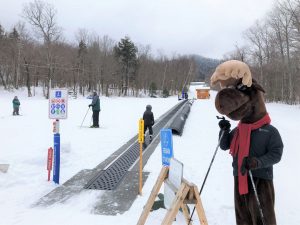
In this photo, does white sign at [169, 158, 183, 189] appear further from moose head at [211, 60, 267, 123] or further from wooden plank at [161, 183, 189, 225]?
moose head at [211, 60, 267, 123]

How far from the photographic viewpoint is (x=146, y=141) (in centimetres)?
1337

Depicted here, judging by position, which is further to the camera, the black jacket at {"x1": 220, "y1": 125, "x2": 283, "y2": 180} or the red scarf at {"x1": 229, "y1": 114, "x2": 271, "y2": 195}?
the red scarf at {"x1": 229, "y1": 114, "x2": 271, "y2": 195}

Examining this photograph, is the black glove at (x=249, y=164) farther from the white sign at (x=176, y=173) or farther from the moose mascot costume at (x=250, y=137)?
the white sign at (x=176, y=173)

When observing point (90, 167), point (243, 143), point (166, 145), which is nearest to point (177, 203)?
point (243, 143)

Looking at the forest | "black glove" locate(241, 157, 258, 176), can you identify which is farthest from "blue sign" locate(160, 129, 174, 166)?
the forest

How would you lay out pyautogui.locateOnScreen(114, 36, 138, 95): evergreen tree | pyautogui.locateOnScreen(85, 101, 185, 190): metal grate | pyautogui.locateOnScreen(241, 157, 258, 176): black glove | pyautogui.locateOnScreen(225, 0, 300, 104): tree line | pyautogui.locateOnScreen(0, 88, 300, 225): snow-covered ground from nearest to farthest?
pyautogui.locateOnScreen(241, 157, 258, 176): black glove → pyautogui.locateOnScreen(0, 88, 300, 225): snow-covered ground → pyautogui.locateOnScreen(85, 101, 185, 190): metal grate → pyautogui.locateOnScreen(225, 0, 300, 104): tree line → pyautogui.locateOnScreen(114, 36, 138, 95): evergreen tree

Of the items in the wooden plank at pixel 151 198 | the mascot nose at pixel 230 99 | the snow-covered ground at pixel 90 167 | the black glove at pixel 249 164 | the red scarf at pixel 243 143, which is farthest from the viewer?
the snow-covered ground at pixel 90 167

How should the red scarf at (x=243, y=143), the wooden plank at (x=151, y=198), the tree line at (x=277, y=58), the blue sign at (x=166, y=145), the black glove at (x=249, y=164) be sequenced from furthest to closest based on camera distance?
the tree line at (x=277, y=58) → the blue sign at (x=166, y=145) → the wooden plank at (x=151, y=198) → the red scarf at (x=243, y=143) → the black glove at (x=249, y=164)

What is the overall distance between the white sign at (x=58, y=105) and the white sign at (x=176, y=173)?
13.4 feet

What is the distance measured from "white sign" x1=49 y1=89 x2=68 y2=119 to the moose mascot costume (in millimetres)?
4562

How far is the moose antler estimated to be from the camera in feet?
12.6

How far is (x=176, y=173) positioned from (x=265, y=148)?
104cm

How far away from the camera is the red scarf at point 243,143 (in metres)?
3.88

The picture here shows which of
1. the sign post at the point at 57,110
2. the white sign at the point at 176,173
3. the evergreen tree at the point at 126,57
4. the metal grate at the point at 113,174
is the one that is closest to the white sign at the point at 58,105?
the sign post at the point at 57,110
